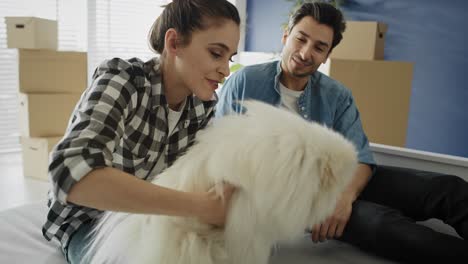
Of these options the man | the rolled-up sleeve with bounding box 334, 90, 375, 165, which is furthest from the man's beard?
the rolled-up sleeve with bounding box 334, 90, 375, 165

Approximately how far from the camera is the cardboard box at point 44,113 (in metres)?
2.95

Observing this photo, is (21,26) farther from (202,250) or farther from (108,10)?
(202,250)

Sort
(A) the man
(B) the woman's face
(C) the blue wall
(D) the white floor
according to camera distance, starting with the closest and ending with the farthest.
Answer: (B) the woman's face → (A) the man → (D) the white floor → (C) the blue wall

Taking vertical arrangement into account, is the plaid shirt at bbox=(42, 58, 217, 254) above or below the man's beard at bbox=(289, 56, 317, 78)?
below

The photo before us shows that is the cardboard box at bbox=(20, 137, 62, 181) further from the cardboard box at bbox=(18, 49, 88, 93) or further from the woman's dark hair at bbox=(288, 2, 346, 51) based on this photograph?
the woman's dark hair at bbox=(288, 2, 346, 51)

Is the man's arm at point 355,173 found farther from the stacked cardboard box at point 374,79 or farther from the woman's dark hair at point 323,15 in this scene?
the stacked cardboard box at point 374,79

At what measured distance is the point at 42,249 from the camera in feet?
3.54

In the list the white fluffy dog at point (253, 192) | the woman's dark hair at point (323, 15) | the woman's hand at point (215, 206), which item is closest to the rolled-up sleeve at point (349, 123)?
the woman's dark hair at point (323, 15)

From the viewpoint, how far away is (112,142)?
805 millimetres

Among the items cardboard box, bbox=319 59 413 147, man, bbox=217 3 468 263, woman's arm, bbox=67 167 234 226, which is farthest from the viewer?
cardboard box, bbox=319 59 413 147

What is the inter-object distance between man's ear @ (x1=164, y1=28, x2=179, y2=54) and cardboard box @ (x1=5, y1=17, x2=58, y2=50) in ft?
7.48

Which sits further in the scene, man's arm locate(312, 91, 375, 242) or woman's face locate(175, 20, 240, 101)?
man's arm locate(312, 91, 375, 242)

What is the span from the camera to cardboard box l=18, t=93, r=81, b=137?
9.67 feet

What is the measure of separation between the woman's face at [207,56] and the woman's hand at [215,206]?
0.29m
